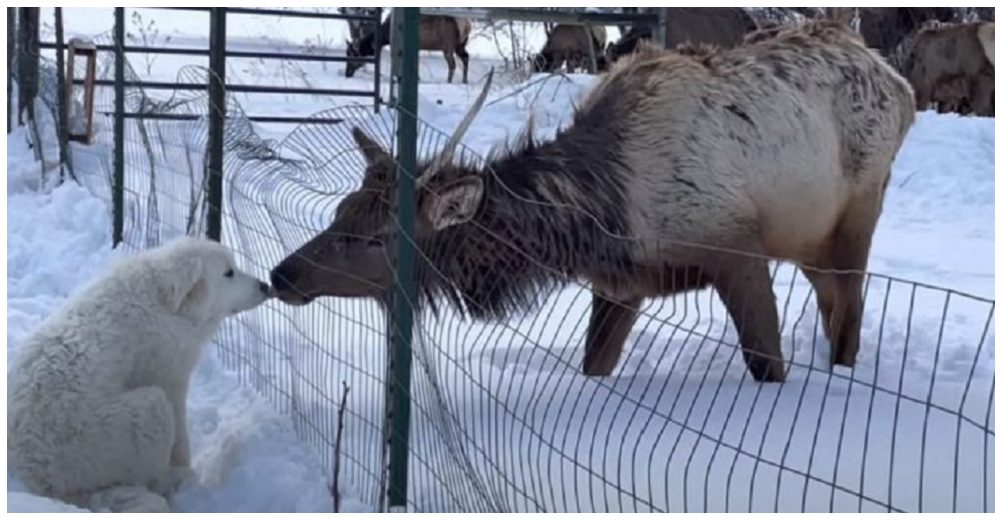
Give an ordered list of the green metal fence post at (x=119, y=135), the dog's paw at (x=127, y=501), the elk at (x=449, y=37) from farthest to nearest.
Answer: the elk at (x=449, y=37) < the green metal fence post at (x=119, y=135) < the dog's paw at (x=127, y=501)

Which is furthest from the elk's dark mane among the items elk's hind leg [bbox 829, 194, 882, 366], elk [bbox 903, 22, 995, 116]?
elk [bbox 903, 22, 995, 116]

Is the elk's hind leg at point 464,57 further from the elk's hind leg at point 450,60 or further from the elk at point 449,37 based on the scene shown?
the elk's hind leg at point 450,60

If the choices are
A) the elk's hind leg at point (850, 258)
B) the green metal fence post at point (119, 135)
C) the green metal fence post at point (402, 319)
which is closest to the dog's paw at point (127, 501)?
the green metal fence post at point (402, 319)

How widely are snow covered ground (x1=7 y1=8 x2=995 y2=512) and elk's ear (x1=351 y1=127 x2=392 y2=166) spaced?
0.46m

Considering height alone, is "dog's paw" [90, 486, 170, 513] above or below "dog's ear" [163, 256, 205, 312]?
below

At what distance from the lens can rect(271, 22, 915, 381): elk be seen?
20.6 feet

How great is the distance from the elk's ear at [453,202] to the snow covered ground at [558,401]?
17.6 inches

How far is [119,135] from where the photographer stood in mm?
10266

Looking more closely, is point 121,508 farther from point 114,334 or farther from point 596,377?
point 596,377

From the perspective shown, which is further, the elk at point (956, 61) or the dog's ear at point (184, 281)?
the elk at point (956, 61)

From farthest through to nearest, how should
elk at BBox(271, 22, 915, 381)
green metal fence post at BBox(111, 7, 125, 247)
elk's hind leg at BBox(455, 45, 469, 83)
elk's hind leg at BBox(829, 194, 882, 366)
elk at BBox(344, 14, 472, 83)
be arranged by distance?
elk at BBox(344, 14, 472, 83), elk's hind leg at BBox(455, 45, 469, 83), green metal fence post at BBox(111, 7, 125, 247), elk's hind leg at BBox(829, 194, 882, 366), elk at BBox(271, 22, 915, 381)

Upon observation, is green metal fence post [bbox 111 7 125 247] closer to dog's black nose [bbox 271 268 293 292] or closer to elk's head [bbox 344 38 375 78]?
dog's black nose [bbox 271 268 293 292]

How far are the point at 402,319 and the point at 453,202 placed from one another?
0.98 metres

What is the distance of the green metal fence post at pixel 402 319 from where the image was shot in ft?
15.7
